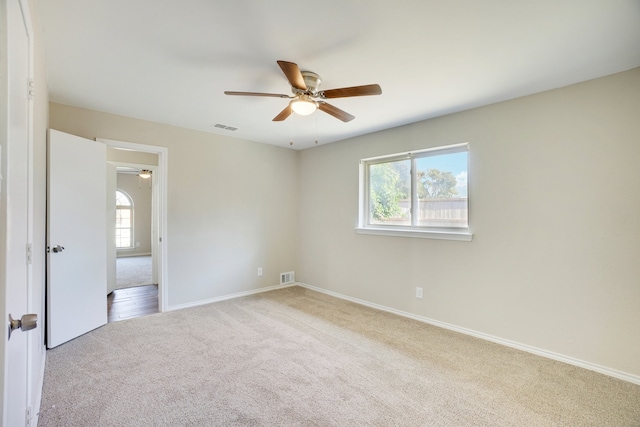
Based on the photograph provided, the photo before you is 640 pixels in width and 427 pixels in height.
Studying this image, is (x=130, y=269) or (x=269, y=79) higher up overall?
(x=269, y=79)

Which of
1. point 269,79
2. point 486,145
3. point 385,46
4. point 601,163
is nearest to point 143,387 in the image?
point 269,79

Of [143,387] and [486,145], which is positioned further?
[486,145]

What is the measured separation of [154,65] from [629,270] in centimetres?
407

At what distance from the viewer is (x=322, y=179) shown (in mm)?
4820

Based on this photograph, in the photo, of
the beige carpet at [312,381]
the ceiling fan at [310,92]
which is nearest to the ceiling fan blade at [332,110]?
the ceiling fan at [310,92]

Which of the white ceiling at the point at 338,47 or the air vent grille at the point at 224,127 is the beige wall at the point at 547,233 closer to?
the white ceiling at the point at 338,47

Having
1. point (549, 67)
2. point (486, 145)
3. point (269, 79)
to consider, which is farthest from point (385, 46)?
point (486, 145)

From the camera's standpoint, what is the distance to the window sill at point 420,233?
10.4ft

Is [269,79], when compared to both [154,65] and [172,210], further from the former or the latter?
[172,210]

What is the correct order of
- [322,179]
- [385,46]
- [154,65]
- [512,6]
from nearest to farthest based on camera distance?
[512,6]
[385,46]
[154,65]
[322,179]

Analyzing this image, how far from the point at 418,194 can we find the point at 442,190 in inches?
12.5

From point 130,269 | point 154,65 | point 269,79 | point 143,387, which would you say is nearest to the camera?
point 143,387

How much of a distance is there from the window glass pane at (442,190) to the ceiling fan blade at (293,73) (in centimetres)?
208

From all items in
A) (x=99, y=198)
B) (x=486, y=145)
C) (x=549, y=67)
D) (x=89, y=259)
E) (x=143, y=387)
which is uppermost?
(x=549, y=67)
